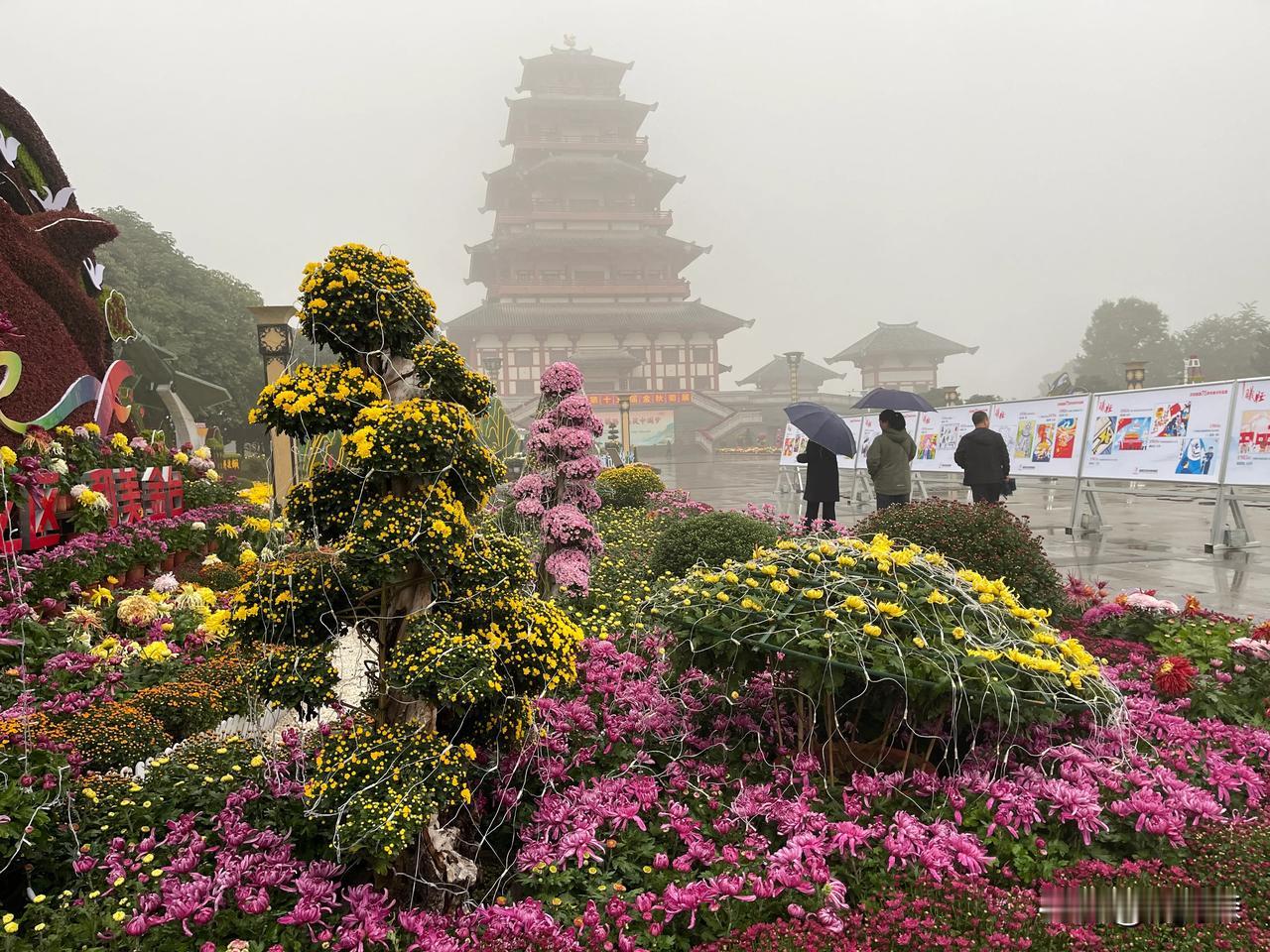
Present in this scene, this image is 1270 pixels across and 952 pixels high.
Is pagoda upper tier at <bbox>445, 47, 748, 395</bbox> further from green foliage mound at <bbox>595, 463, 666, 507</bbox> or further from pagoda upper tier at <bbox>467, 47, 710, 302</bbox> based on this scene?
green foliage mound at <bbox>595, 463, 666, 507</bbox>

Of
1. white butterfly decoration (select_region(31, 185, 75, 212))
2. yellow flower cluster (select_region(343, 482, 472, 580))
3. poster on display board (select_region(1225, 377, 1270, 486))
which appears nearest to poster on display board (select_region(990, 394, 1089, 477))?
poster on display board (select_region(1225, 377, 1270, 486))

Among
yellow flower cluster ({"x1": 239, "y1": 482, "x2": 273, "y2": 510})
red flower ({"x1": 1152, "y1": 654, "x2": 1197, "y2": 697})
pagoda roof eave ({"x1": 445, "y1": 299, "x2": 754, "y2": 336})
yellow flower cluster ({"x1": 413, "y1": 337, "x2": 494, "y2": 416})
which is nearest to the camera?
yellow flower cluster ({"x1": 413, "y1": 337, "x2": 494, "y2": 416})

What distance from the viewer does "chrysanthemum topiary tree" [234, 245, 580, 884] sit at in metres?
2.37

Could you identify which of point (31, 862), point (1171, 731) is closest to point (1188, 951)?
point (1171, 731)

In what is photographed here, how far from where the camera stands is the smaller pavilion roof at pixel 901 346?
50.5 meters

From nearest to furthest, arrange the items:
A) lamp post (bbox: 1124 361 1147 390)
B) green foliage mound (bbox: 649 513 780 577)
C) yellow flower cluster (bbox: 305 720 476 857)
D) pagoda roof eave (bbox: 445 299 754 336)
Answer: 1. yellow flower cluster (bbox: 305 720 476 857)
2. green foliage mound (bbox: 649 513 780 577)
3. lamp post (bbox: 1124 361 1147 390)
4. pagoda roof eave (bbox: 445 299 754 336)

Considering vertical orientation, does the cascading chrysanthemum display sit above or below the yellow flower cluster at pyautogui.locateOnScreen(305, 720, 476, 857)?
above

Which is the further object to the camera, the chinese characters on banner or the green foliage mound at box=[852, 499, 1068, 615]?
the chinese characters on banner

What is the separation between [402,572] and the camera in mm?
2529

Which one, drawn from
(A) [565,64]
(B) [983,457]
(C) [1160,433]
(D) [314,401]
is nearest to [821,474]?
(B) [983,457]

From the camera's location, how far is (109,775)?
3.07m

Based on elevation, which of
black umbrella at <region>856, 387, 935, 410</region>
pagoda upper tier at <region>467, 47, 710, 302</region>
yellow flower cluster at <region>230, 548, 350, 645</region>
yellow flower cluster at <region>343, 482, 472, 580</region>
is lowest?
yellow flower cluster at <region>230, 548, 350, 645</region>

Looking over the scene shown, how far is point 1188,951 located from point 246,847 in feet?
9.11

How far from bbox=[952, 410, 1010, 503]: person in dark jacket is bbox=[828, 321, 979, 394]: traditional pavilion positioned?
43.9 metres
